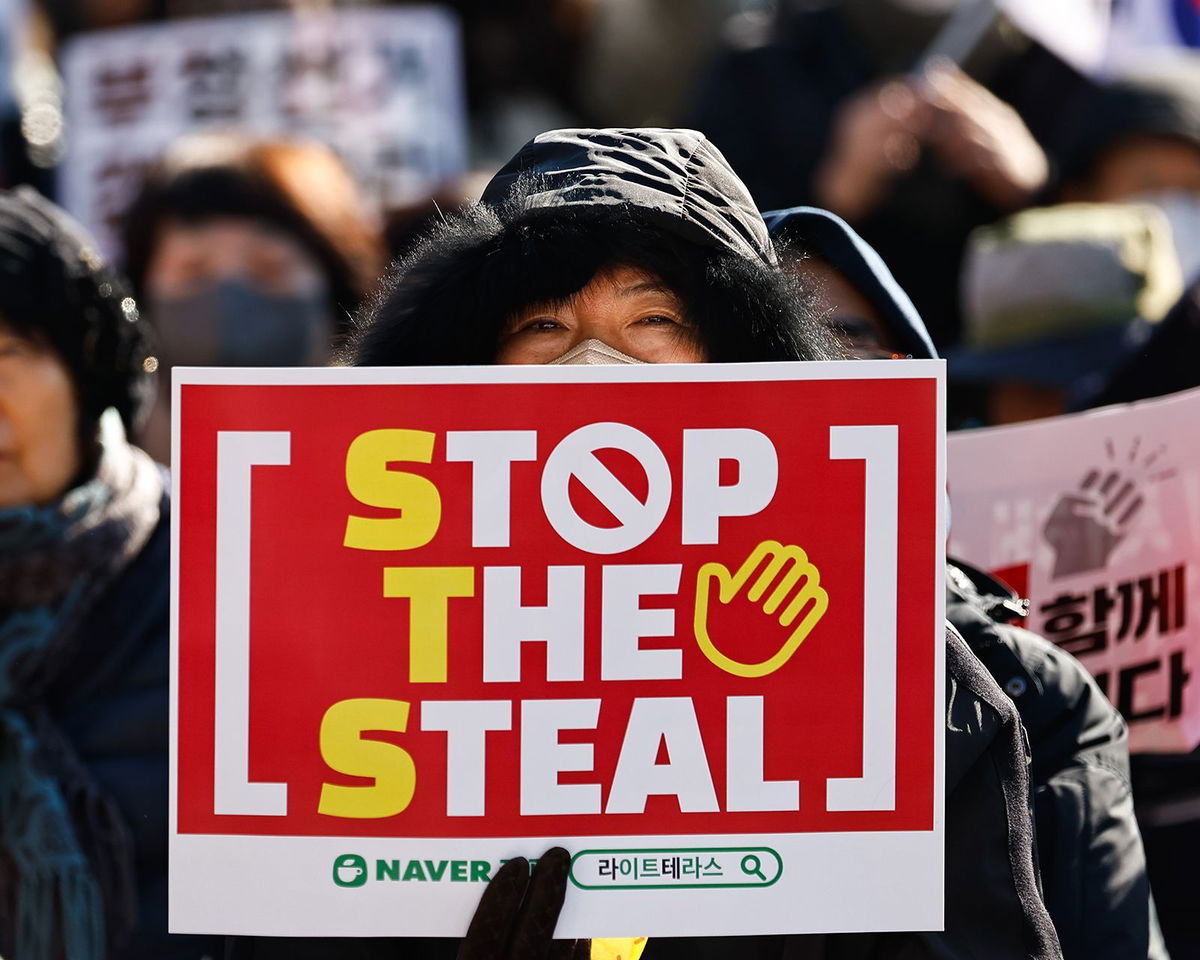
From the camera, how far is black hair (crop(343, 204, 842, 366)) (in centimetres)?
212

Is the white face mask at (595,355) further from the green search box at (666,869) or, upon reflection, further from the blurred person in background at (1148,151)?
the blurred person in background at (1148,151)

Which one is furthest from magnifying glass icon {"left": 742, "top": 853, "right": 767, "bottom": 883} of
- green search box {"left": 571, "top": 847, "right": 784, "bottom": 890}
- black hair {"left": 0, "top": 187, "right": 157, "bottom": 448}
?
black hair {"left": 0, "top": 187, "right": 157, "bottom": 448}

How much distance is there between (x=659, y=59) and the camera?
5648 millimetres

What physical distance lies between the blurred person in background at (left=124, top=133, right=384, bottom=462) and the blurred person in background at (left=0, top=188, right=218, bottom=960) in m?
1.24

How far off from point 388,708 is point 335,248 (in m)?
2.74

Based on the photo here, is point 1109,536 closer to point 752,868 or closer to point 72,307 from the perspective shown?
point 752,868

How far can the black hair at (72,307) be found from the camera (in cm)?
311

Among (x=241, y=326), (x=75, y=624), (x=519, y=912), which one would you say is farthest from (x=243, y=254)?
(x=519, y=912)

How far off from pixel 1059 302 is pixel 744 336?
198cm

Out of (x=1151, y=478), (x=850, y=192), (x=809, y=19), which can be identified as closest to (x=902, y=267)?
(x=850, y=192)

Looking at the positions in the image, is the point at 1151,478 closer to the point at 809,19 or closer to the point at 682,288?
the point at 682,288

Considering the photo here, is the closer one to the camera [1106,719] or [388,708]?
[388,708]

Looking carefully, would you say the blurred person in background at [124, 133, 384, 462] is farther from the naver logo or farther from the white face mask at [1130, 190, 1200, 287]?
the naver logo

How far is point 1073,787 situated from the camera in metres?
2.18
